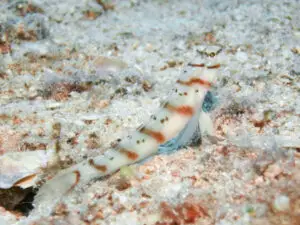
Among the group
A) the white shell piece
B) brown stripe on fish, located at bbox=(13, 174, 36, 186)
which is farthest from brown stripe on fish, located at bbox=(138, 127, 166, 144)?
brown stripe on fish, located at bbox=(13, 174, 36, 186)

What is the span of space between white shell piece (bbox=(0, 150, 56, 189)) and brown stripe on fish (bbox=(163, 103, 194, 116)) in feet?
4.12

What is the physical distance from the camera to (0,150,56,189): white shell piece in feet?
10.2

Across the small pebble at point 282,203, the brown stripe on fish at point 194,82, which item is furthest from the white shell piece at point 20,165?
the small pebble at point 282,203

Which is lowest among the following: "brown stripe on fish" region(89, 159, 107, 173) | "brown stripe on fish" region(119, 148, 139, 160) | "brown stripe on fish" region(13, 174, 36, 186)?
"brown stripe on fish" region(13, 174, 36, 186)

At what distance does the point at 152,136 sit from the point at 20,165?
1268mm

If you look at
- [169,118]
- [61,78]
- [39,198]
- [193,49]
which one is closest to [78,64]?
[61,78]

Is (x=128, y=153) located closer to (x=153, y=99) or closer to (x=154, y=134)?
(x=154, y=134)

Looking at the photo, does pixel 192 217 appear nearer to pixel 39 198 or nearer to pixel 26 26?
pixel 39 198

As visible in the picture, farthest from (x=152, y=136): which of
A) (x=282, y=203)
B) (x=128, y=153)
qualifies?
(x=282, y=203)

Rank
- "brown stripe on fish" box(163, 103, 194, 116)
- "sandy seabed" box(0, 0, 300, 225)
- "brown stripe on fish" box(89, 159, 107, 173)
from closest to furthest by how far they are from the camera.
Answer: "sandy seabed" box(0, 0, 300, 225), "brown stripe on fish" box(89, 159, 107, 173), "brown stripe on fish" box(163, 103, 194, 116)

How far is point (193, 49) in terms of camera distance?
5.65 metres

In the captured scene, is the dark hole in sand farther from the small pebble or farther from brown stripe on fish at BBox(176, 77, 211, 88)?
the small pebble

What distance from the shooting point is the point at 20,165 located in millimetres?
3213

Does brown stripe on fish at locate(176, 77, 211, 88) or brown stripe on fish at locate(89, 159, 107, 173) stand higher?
brown stripe on fish at locate(176, 77, 211, 88)
